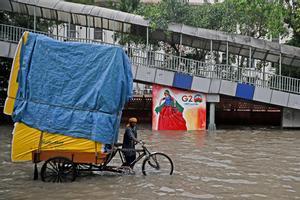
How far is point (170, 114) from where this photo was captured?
2323cm

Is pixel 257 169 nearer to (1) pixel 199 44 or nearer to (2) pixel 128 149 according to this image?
(2) pixel 128 149

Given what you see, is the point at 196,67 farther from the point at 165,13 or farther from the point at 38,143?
the point at 38,143

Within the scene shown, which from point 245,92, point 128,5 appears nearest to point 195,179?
point 245,92

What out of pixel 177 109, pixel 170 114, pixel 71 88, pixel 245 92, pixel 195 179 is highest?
pixel 245 92

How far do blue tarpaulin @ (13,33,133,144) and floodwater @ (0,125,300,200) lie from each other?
45.0 inches

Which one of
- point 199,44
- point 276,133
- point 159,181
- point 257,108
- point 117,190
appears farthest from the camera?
point 257,108

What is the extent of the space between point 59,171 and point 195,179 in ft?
10.5

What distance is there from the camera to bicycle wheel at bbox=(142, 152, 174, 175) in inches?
420

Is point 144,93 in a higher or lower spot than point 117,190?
higher

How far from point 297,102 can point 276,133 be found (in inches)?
98.4

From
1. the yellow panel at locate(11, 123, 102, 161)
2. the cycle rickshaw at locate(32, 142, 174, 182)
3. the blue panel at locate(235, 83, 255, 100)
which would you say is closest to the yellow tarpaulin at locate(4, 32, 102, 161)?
the yellow panel at locate(11, 123, 102, 161)

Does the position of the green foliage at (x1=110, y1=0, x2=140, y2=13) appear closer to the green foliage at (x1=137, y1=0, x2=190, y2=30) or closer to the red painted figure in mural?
the green foliage at (x1=137, y1=0, x2=190, y2=30)

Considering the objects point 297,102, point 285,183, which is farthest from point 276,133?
point 285,183

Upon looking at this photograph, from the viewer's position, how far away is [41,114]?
979 centimetres
